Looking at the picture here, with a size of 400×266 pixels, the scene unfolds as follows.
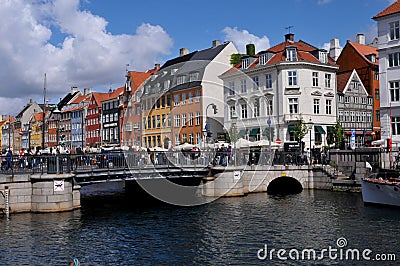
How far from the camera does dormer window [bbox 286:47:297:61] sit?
182 ft

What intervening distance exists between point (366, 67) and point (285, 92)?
A: 49.0ft

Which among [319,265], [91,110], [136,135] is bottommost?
[319,265]

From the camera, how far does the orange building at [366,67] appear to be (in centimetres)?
6322

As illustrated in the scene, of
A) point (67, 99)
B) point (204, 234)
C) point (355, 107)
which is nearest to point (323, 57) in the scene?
point (355, 107)

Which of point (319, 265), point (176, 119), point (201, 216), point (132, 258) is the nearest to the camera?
point (319, 265)

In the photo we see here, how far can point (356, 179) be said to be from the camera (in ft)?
122

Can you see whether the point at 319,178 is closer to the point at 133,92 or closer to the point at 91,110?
the point at 133,92

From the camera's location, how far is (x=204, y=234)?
21891mm

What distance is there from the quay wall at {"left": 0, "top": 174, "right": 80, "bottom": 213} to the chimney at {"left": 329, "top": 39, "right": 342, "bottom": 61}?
5396 centimetres

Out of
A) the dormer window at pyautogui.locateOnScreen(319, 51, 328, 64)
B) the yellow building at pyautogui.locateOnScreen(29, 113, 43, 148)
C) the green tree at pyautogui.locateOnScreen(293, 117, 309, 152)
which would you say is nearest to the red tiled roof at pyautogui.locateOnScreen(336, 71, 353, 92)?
the dormer window at pyautogui.locateOnScreen(319, 51, 328, 64)

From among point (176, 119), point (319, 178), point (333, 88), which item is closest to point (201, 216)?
point (319, 178)

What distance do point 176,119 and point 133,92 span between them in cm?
1226

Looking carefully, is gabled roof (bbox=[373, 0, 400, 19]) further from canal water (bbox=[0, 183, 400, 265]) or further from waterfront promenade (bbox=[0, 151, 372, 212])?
canal water (bbox=[0, 183, 400, 265])

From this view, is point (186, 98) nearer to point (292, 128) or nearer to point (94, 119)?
point (292, 128)
